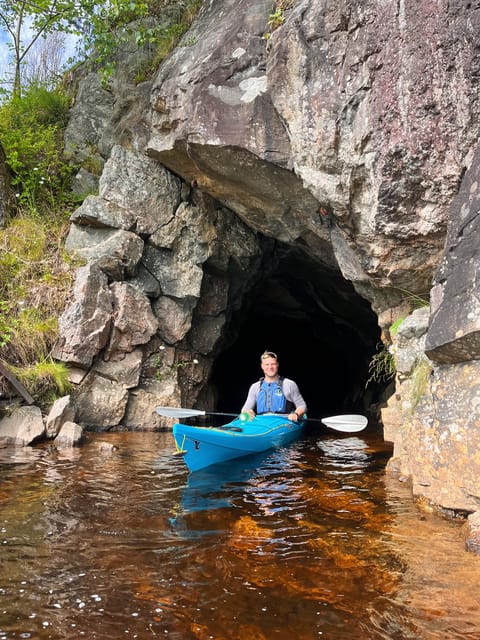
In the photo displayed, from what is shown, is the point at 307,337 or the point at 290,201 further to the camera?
the point at 307,337

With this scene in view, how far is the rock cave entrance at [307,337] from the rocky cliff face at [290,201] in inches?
16.8

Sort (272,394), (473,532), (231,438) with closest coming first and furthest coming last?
(473,532) < (231,438) < (272,394)

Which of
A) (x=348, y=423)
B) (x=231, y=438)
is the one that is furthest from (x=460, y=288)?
(x=348, y=423)

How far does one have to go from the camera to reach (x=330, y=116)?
663cm

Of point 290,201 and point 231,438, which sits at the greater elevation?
point 290,201

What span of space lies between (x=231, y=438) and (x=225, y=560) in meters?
3.10

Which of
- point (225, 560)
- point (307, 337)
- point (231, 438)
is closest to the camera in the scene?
point (225, 560)

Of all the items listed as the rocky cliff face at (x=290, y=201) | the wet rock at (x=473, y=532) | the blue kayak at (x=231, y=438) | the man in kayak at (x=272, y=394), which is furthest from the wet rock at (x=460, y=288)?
the man in kayak at (x=272, y=394)

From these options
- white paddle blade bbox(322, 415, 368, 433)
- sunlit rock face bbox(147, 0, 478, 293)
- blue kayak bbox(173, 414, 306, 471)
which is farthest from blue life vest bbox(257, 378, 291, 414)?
sunlit rock face bbox(147, 0, 478, 293)

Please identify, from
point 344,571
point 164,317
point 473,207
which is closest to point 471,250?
point 473,207

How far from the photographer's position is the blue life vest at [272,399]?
8656 mm

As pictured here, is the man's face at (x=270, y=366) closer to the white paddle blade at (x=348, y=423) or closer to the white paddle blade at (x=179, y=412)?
the white paddle blade at (x=348, y=423)

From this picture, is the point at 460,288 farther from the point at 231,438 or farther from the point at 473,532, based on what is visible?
the point at 231,438

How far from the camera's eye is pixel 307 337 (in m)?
18.5
